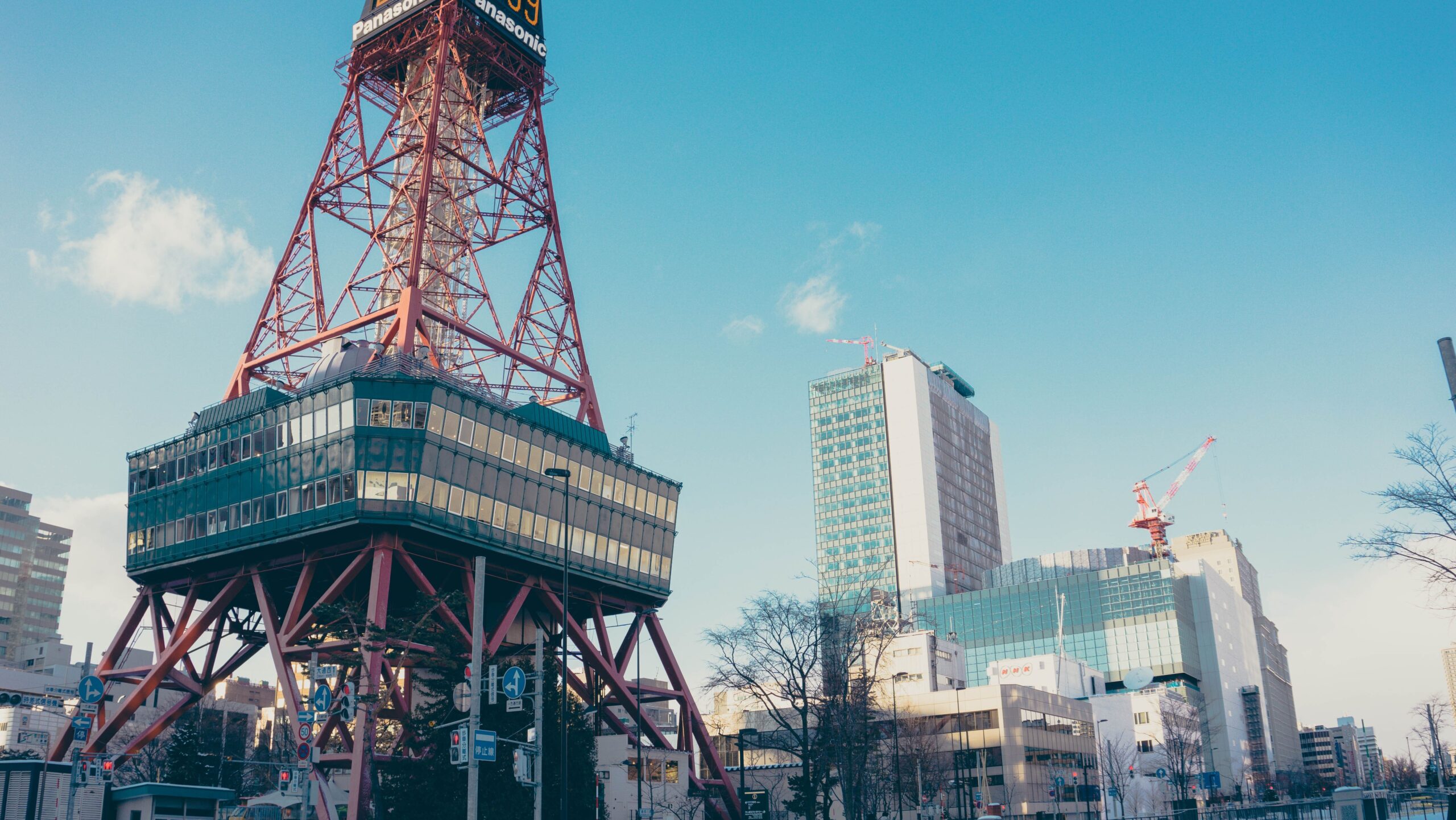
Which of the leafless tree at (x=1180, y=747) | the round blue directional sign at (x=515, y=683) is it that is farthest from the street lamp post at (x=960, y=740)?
the round blue directional sign at (x=515, y=683)

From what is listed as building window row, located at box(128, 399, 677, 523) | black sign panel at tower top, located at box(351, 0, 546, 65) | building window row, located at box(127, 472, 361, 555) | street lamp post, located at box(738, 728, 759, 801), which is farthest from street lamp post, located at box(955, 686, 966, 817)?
black sign panel at tower top, located at box(351, 0, 546, 65)

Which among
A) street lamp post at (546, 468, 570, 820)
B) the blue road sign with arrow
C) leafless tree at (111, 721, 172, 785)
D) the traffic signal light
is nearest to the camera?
the blue road sign with arrow

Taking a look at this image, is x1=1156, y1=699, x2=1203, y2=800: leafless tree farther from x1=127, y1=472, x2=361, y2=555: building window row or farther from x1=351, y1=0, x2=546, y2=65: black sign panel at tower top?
x1=351, y1=0, x2=546, y2=65: black sign panel at tower top

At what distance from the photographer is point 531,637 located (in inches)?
3450

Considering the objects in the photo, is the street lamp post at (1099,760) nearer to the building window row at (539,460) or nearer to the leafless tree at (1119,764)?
the leafless tree at (1119,764)

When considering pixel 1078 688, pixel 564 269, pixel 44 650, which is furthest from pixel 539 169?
pixel 44 650

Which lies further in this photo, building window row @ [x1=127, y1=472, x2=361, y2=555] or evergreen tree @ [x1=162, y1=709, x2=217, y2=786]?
evergreen tree @ [x1=162, y1=709, x2=217, y2=786]

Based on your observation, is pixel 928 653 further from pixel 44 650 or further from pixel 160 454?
pixel 44 650

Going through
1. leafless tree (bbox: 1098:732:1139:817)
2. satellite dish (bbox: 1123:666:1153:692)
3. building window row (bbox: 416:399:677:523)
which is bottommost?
leafless tree (bbox: 1098:732:1139:817)

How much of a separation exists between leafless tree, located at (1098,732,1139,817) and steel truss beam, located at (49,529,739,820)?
5510 cm

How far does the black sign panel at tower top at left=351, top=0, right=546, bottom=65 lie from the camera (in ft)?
294

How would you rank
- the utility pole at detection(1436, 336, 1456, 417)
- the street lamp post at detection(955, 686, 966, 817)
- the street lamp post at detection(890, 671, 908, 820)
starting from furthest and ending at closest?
the street lamp post at detection(955, 686, 966, 817)
the street lamp post at detection(890, 671, 908, 820)
the utility pole at detection(1436, 336, 1456, 417)

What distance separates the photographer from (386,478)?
70.1 metres

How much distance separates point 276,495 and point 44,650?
463 feet
